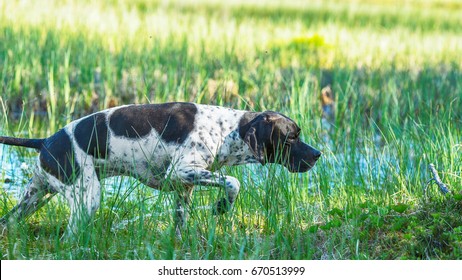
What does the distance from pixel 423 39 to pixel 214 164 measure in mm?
9732

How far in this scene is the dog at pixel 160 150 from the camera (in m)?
4.73

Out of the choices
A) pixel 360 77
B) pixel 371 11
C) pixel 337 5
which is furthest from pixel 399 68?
pixel 337 5

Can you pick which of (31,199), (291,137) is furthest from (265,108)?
(31,199)

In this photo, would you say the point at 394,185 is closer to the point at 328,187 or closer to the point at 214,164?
the point at 328,187

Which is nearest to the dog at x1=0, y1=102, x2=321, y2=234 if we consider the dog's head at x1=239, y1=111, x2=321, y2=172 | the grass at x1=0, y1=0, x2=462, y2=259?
the dog's head at x1=239, y1=111, x2=321, y2=172

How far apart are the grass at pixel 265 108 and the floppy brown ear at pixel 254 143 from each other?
0.15m

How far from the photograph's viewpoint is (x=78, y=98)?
8195 mm

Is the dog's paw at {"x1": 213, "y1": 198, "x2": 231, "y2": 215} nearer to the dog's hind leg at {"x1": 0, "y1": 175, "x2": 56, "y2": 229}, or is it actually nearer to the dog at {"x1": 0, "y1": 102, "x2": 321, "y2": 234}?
the dog at {"x1": 0, "y1": 102, "x2": 321, "y2": 234}

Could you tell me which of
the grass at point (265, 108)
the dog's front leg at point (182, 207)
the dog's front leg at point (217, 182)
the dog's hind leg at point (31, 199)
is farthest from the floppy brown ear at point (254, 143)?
the dog's hind leg at point (31, 199)

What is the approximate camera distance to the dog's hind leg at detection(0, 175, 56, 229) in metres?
4.89

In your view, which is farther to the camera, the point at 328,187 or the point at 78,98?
the point at 78,98

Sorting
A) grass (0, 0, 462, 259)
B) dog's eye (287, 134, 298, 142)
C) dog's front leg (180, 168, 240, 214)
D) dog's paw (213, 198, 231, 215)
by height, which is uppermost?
dog's eye (287, 134, 298, 142)

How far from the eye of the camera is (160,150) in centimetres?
488

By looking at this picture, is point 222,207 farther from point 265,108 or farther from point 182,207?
point 265,108
